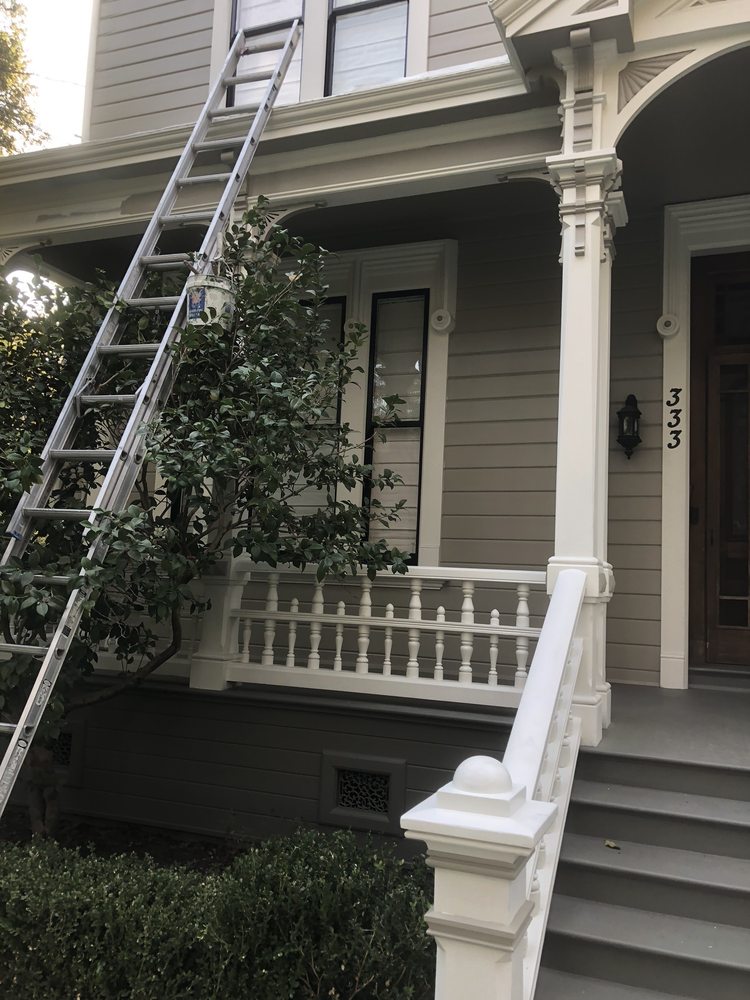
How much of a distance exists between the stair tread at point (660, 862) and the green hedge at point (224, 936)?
665mm

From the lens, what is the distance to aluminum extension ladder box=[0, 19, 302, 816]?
2977 millimetres

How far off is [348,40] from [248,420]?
3857 mm

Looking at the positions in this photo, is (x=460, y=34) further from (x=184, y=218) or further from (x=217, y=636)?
(x=217, y=636)

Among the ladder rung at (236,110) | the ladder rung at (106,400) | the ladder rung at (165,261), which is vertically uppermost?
the ladder rung at (236,110)

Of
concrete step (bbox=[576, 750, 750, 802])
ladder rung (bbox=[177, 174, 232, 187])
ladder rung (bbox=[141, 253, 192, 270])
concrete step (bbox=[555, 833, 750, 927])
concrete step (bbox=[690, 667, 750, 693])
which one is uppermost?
ladder rung (bbox=[177, 174, 232, 187])

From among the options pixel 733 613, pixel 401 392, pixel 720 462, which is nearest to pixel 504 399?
pixel 401 392

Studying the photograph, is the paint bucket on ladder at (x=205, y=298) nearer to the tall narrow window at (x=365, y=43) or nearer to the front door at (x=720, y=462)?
the tall narrow window at (x=365, y=43)

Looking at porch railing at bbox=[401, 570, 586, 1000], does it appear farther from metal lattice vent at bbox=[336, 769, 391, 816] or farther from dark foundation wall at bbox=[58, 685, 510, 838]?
metal lattice vent at bbox=[336, 769, 391, 816]

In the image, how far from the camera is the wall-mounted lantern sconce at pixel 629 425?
5.24 m

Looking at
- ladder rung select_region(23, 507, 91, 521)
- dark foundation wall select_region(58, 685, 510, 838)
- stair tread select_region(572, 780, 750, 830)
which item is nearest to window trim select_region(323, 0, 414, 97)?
ladder rung select_region(23, 507, 91, 521)

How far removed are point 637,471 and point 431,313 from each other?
1958mm

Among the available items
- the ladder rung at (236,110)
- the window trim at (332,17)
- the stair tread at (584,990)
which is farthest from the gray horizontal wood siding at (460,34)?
the stair tread at (584,990)

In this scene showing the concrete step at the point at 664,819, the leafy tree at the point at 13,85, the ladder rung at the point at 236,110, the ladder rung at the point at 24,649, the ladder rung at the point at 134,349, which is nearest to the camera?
the concrete step at the point at 664,819

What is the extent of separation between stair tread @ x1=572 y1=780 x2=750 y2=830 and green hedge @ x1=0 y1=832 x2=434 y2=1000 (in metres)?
0.87
